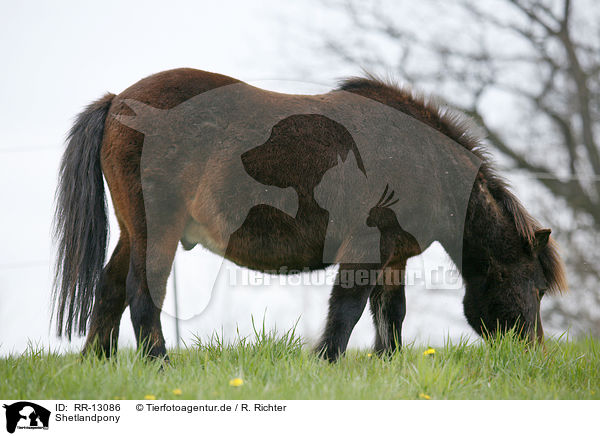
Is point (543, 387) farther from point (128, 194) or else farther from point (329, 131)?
point (128, 194)

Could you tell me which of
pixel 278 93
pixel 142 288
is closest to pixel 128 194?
pixel 142 288

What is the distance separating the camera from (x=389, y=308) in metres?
3.86

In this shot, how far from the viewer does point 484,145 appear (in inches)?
151

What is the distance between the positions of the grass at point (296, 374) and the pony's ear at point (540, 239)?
0.68 meters

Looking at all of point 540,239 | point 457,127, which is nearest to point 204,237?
point 457,127

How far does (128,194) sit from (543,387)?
2608 millimetres

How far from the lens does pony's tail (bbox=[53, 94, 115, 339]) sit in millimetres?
3277
